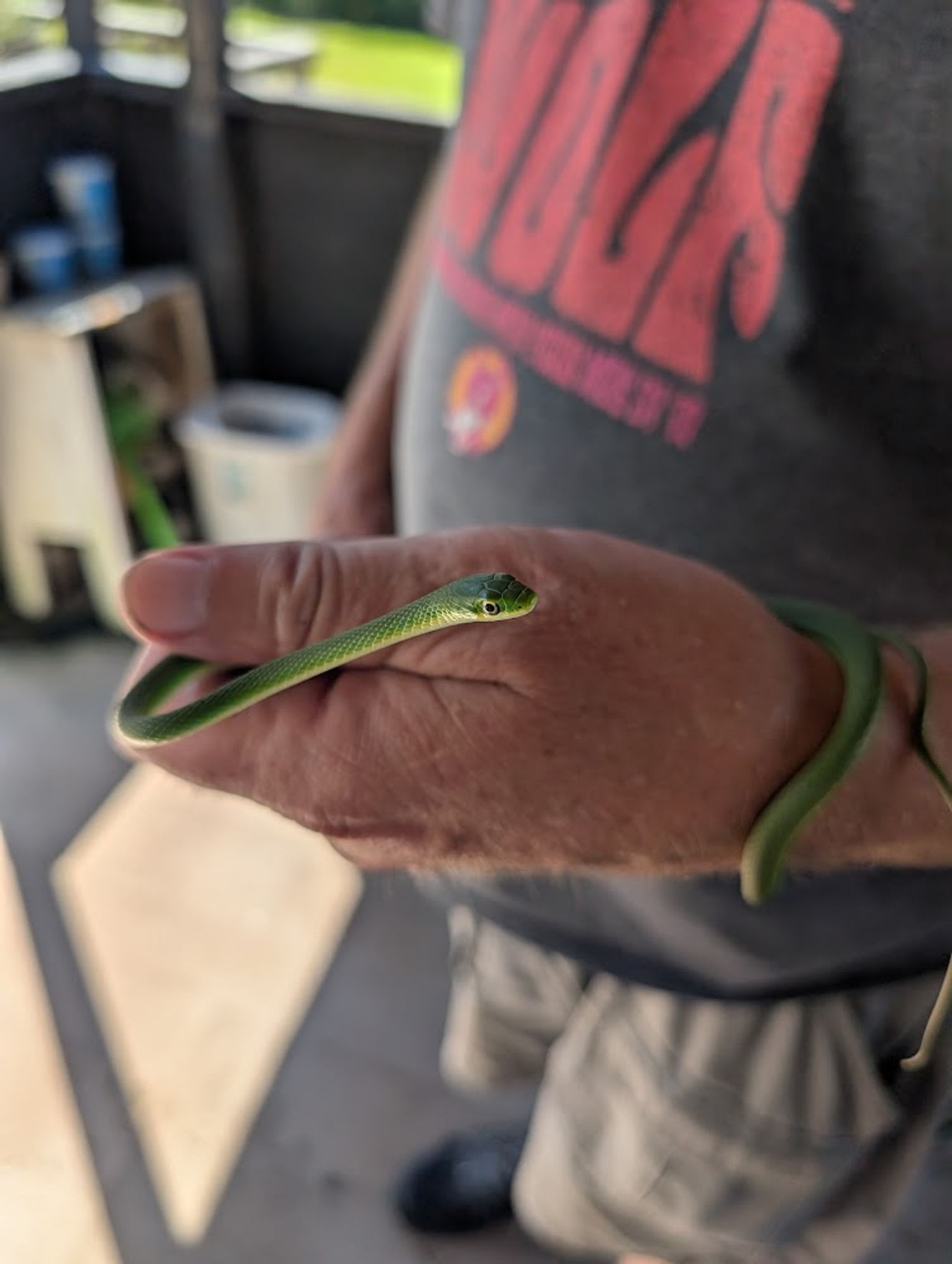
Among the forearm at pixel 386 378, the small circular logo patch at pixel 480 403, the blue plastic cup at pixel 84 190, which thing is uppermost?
the small circular logo patch at pixel 480 403

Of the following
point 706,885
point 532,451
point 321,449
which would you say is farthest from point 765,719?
point 321,449

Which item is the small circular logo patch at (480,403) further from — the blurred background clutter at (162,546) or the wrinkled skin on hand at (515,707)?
the blurred background clutter at (162,546)

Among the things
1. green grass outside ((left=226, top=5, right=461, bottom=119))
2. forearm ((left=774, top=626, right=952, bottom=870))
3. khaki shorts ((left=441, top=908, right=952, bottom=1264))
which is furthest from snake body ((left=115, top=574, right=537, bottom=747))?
green grass outside ((left=226, top=5, right=461, bottom=119))

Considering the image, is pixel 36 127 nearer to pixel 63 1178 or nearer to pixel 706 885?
pixel 63 1178

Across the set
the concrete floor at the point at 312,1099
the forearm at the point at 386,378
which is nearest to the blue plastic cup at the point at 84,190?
the concrete floor at the point at 312,1099

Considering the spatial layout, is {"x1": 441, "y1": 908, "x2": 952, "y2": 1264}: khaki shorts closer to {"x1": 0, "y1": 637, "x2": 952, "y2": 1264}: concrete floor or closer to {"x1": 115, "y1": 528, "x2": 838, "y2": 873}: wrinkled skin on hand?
{"x1": 115, "y1": 528, "x2": 838, "y2": 873}: wrinkled skin on hand
